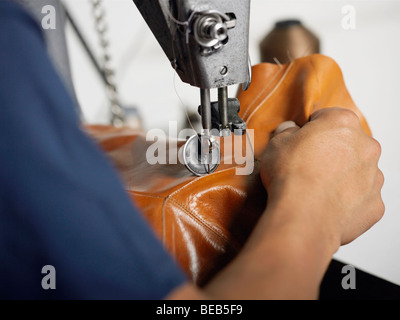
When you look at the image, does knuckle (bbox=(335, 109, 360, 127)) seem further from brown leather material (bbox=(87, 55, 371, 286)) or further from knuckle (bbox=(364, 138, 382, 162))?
brown leather material (bbox=(87, 55, 371, 286))

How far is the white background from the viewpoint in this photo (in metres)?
1.46

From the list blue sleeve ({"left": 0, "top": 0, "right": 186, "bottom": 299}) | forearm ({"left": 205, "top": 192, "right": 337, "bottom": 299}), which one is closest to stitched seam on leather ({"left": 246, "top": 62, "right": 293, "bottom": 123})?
forearm ({"left": 205, "top": 192, "right": 337, "bottom": 299})

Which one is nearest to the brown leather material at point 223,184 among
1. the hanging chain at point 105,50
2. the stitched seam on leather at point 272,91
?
the stitched seam on leather at point 272,91

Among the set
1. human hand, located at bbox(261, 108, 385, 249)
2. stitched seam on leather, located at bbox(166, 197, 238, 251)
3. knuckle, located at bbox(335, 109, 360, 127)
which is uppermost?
knuckle, located at bbox(335, 109, 360, 127)

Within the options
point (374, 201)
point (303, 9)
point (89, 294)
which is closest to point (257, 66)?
point (374, 201)

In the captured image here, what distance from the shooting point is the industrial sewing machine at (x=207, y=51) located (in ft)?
2.09

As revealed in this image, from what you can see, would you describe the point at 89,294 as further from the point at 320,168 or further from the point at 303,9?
the point at 303,9

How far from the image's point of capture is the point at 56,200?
0.38 m

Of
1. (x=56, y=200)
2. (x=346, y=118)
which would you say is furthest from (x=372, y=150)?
(x=56, y=200)

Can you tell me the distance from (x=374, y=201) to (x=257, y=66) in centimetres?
47

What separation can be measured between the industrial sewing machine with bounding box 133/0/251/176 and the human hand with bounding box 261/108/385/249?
4.3 inches

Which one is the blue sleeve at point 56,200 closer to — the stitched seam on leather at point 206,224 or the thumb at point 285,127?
the stitched seam on leather at point 206,224

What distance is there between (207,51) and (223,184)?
0.74 ft

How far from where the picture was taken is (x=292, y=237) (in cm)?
48
